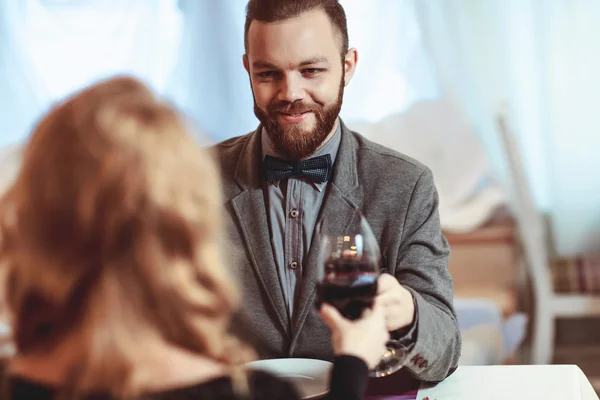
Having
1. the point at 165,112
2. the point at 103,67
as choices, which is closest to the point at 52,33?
the point at 103,67

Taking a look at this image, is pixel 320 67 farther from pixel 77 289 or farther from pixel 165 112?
pixel 77 289

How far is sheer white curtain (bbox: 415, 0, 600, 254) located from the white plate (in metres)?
2.71

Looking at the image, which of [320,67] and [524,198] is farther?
[524,198]

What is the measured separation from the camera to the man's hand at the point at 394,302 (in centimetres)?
134

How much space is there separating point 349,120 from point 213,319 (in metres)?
3.12

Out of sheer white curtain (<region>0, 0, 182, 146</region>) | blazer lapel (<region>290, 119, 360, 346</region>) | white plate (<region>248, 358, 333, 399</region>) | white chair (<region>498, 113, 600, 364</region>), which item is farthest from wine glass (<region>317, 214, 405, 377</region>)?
sheer white curtain (<region>0, 0, 182, 146</region>)

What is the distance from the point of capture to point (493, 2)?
389 cm

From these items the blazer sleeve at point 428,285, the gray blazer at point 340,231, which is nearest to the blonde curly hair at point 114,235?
the blazer sleeve at point 428,285

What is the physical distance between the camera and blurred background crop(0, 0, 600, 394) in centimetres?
390

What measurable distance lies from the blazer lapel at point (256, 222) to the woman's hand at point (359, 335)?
0.53m

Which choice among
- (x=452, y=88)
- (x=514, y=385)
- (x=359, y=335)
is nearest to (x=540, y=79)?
(x=452, y=88)

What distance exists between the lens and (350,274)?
4.20 ft

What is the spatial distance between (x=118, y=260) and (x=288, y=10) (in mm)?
1000

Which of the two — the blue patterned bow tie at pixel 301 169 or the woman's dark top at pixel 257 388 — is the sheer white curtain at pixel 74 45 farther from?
the woman's dark top at pixel 257 388
